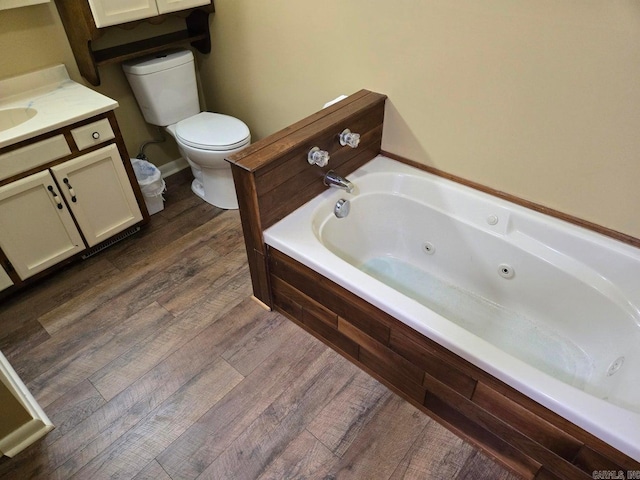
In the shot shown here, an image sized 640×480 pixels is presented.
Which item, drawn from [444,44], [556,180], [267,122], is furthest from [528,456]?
[267,122]

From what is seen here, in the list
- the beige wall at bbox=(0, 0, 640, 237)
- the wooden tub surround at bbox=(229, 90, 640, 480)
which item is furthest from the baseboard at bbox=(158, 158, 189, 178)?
the wooden tub surround at bbox=(229, 90, 640, 480)

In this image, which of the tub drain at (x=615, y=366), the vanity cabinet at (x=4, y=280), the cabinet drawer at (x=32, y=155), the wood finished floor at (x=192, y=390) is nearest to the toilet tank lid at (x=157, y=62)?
the cabinet drawer at (x=32, y=155)

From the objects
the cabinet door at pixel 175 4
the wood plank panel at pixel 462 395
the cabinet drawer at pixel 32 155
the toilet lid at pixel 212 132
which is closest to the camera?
the wood plank panel at pixel 462 395

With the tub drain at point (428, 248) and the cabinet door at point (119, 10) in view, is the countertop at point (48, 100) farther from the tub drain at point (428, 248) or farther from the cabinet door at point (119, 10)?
the tub drain at point (428, 248)

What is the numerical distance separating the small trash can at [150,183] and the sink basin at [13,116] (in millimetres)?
576

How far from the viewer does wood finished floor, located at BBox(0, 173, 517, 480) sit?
4.50 feet

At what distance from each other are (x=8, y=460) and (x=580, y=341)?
82.5 inches

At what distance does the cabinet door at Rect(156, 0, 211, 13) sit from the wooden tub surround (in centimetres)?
103

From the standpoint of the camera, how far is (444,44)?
5.15 feet

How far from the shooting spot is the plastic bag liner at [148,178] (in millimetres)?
2318

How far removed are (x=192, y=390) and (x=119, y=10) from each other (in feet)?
5.62

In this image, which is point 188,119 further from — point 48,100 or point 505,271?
point 505,271

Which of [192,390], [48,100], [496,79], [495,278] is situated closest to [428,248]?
[495,278]

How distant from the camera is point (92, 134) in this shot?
1.85 metres
